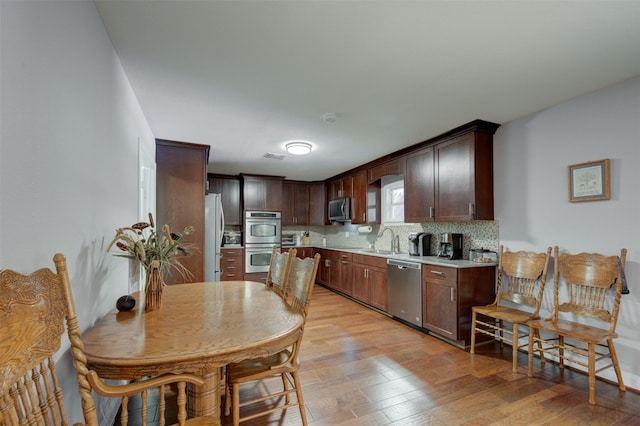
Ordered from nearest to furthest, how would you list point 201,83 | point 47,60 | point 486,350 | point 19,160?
point 19,160 < point 47,60 < point 201,83 < point 486,350

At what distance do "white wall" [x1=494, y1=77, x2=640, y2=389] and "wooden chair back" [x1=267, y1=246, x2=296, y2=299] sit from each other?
96.9 inches

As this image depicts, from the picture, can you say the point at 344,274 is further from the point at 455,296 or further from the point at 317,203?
the point at 455,296

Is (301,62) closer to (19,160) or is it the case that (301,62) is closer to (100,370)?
(19,160)

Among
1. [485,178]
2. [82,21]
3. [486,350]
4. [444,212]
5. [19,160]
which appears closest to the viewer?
[19,160]


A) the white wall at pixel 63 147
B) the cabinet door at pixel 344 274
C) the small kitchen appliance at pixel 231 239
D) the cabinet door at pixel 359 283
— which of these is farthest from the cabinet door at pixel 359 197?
the white wall at pixel 63 147

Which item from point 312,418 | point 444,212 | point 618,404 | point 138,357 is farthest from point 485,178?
point 138,357

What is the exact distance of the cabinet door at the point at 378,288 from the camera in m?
4.15

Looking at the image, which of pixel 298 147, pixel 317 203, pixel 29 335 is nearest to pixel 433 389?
pixel 29 335

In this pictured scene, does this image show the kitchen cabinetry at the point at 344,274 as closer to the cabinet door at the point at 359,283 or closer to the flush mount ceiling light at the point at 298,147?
the cabinet door at the point at 359,283

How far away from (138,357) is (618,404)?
307 centimetres

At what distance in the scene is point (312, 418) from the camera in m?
1.89

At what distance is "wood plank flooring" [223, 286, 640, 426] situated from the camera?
1.91 m

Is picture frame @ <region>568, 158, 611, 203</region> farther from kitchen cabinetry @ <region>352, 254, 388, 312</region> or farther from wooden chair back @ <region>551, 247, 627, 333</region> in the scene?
kitchen cabinetry @ <region>352, 254, 388, 312</region>

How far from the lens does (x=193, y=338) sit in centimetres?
128
